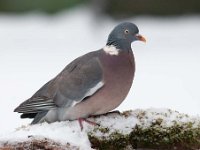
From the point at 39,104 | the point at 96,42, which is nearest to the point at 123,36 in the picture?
the point at 39,104

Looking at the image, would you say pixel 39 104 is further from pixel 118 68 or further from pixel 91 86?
pixel 118 68

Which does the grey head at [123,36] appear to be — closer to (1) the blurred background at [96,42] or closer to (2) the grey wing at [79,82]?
(2) the grey wing at [79,82]

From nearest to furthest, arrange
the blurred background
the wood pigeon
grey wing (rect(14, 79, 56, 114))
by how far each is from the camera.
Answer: the wood pigeon < grey wing (rect(14, 79, 56, 114)) < the blurred background

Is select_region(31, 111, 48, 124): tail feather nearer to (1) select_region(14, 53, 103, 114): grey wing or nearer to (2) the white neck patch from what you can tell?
(1) select_region(14, 53, 103, 114): grey wing

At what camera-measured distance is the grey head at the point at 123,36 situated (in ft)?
16.8

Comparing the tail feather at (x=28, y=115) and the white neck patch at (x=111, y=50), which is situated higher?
the white neck patch at (x=111, y=50)

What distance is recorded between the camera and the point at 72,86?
505cm

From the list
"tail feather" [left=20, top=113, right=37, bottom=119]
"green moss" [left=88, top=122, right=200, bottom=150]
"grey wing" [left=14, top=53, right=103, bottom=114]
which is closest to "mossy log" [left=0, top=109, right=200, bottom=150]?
"green moss" [left=88, top=122, right=200, bottom=150]

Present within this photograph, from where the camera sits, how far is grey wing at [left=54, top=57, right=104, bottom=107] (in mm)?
4973

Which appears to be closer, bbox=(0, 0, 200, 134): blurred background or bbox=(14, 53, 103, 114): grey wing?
bbox=(14, 53, 103, 114): grey wing

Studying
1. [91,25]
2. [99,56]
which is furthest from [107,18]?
[99,56]

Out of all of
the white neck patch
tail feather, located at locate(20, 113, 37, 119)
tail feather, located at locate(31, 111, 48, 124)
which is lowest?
tail feather, located at locate(20, 113, 37, 119)

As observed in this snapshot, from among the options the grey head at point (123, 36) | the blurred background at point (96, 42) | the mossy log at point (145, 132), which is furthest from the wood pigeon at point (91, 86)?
the blurred background at point (96, 42)

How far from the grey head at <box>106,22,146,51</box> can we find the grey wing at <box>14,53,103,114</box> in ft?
0.64
